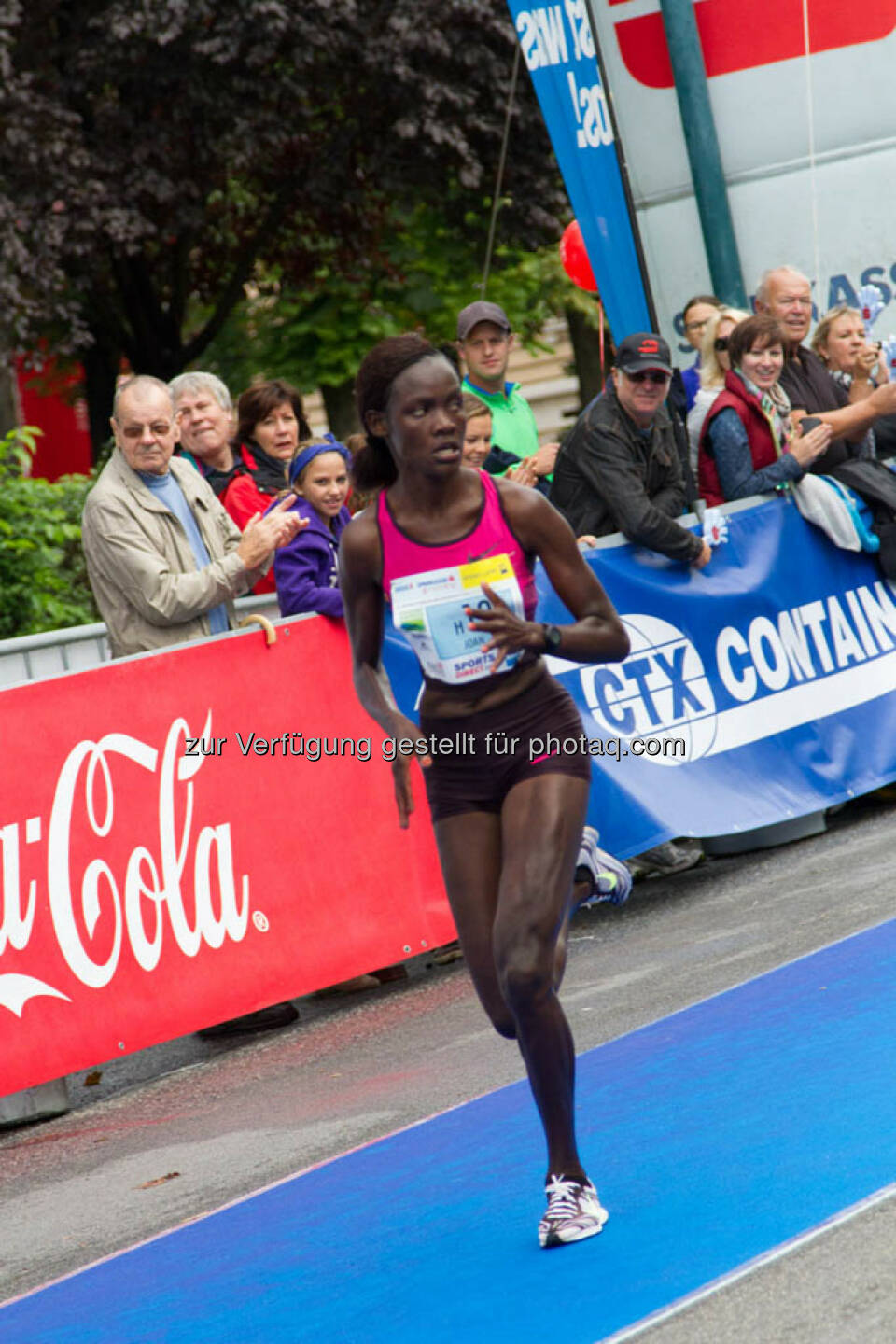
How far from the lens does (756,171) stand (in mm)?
12102

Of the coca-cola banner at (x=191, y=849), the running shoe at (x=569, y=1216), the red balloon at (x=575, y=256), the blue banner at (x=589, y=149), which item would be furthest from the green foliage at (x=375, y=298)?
the running shoe at (x=569, y=1216)

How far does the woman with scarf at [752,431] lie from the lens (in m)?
9.78

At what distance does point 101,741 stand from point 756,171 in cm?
633

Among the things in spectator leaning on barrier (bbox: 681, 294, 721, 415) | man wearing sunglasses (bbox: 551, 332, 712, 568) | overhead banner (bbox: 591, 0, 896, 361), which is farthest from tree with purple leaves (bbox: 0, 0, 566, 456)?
man wearing sunglasses (bbox: 551, 332, 712, 568)

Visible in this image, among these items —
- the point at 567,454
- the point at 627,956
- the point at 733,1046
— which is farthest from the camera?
the point at 567,454

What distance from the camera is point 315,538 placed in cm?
866

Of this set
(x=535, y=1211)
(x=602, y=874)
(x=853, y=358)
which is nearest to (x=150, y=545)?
(x=602, y=874)

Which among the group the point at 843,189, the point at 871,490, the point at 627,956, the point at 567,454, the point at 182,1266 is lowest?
the point at 627,956

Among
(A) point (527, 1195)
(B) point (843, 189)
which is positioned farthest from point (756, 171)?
(A) point (527, 1195)

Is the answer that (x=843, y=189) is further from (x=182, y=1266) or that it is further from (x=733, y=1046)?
(x=182, y=1266)

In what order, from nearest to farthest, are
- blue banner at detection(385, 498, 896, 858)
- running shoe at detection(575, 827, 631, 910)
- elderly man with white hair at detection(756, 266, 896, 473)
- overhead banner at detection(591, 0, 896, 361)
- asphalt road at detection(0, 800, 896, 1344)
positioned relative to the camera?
1. asphalt road at detection(0, 800, 896, 1344)
2. running shoe at detection(575, 827, 631, 910)
3. blue banner at detection(385, 498, 896, 858)
4. elderly man with white hair at detection(756, 266, 896, 473)
5. overhead banner at detection(591, 0, 896, 361)

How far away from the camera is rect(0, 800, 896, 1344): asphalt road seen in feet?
14.1

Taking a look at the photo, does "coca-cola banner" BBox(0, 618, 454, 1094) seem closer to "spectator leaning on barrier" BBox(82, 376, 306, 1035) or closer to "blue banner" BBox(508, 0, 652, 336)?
"spectator leaning on barrier" BBox(82, 376, 306, 1035)

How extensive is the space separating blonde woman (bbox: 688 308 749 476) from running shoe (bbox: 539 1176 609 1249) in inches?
228
